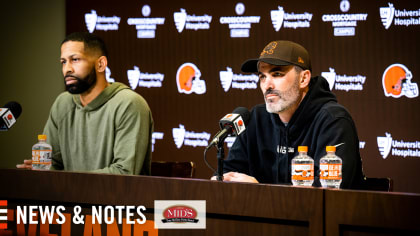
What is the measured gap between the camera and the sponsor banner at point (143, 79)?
488 centimetres

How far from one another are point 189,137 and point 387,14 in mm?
2024

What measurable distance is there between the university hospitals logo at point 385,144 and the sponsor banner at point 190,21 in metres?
1.82

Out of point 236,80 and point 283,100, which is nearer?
point 283,100

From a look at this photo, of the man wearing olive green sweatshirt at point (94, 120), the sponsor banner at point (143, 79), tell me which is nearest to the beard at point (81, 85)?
the man wearing olive green sweatshirt at point (94, 120)

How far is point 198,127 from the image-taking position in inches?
187

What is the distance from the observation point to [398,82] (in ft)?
13.7

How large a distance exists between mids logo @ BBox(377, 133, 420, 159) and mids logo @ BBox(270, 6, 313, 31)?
116 cm

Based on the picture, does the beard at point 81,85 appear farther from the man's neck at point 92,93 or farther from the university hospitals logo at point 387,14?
the university hospitals logo at point 387,14

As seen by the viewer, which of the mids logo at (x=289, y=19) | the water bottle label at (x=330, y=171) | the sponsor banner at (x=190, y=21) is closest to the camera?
the water bottle label at (x=330, y=171)

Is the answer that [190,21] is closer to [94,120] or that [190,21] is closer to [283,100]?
[94,120]

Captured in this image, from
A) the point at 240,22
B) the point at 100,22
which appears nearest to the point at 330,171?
the point at 240,22

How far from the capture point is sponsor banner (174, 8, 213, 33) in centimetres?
472

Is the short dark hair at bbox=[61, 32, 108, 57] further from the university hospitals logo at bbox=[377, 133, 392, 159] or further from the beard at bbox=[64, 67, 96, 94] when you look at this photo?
the university hospitals logo at bbox=[377, 133, 392, 159]

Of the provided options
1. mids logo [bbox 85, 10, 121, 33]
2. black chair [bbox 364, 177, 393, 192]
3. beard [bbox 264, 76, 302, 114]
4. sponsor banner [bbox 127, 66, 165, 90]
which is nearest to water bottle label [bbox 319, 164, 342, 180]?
black chair [bbox 364, 177, 393, 192]
